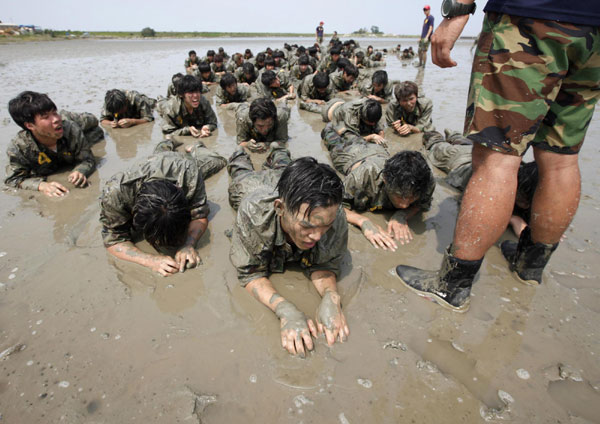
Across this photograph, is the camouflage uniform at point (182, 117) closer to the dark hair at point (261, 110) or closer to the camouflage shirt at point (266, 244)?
the dark hair at point (261, 110)

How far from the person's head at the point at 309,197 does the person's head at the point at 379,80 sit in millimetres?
6094

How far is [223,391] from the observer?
5.20ft

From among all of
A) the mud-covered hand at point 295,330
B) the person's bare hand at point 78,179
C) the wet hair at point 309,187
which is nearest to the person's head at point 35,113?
the person's bare hand at point 78,179

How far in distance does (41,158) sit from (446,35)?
172 inches

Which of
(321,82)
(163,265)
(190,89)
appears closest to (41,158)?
(190,89)

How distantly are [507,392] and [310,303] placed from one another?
1131mm

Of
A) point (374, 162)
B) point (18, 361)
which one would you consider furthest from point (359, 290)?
point (18, 361)

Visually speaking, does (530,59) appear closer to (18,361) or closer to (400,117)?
(18,361)

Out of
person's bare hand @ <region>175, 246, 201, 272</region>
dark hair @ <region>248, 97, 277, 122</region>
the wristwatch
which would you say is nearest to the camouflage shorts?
the wristwatch

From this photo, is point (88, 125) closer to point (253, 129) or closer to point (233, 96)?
point (253, 129)

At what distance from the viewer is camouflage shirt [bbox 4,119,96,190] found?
3.62 metres

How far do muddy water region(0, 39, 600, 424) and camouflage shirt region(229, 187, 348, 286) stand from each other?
0.18m

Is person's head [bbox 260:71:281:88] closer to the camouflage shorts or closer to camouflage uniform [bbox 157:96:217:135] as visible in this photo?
camouflage uniform [bbox 157:96:217:135]

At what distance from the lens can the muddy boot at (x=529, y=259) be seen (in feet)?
6.71
